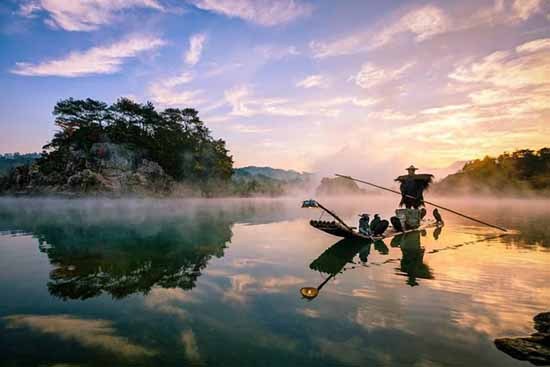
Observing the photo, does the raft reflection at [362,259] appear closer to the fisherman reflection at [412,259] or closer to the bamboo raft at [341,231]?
the fisherman reflection at [412,259]

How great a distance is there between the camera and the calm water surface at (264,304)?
5.04 metres

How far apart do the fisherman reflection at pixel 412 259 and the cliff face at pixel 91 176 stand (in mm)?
55177

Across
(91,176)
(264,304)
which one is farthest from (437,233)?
(91,176)

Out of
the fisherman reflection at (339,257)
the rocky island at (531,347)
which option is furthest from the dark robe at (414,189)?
the rocky island at (531,347)

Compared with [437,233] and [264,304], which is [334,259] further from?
[437,233]

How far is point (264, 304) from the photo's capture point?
289 inches

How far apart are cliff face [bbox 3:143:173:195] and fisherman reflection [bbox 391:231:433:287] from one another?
55.2 metres

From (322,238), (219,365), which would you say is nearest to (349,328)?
(219,365)

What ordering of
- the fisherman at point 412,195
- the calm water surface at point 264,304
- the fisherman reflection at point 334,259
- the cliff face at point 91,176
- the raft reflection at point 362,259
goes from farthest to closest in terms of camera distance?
1. the cliff face at point 91,176
2. the fisherman at point 412,195
3. the raft reflection at point 362,259
4. the fisherman reflection at point 334,259
5. the calm water surface at point 264,304

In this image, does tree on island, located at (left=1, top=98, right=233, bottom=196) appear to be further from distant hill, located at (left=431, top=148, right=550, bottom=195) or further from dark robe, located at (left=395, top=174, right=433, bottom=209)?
distant hill, located at (left=431, top=148, right=550, bottom=195)

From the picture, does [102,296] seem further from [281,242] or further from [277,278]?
[281,242]

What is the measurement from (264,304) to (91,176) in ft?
193

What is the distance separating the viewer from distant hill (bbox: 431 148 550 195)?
86188mm

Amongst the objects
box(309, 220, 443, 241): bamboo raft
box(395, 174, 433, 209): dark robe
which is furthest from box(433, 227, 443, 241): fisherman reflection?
box(395, 174, 433, 209): dark robe
